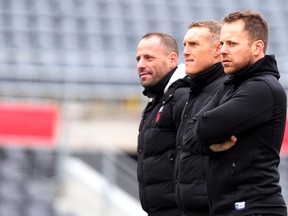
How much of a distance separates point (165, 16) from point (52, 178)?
→ 5.07 metres

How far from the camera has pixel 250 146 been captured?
4.16 m

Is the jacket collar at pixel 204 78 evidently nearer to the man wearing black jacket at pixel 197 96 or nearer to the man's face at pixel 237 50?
the man wearing black jacket at pixel 197 96

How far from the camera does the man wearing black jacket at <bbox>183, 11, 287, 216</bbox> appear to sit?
4.12 meters

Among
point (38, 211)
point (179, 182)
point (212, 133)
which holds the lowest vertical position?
point (38, 211)

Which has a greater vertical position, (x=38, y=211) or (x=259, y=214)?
(x=259, y=214)

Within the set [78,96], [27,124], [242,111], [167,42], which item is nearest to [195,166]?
[242,111]

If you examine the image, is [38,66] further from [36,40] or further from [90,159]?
[90,159]

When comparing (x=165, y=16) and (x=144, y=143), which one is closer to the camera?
(x=144, y=143)

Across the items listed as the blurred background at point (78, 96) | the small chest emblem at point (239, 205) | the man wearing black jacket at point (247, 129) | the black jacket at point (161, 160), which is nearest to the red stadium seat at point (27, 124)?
the blurred background at point (78, 96)

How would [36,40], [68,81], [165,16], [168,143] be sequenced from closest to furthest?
[168,143] < [68,81] < [36,40] < [165,16]

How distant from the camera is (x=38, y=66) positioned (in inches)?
545

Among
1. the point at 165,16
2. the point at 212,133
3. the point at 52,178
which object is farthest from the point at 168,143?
the point at 165,16

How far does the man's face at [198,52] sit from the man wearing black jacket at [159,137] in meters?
0.40

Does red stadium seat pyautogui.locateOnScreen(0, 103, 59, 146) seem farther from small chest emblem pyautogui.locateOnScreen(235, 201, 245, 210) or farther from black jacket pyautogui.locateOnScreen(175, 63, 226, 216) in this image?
small chest emblem pyautogui.locateOnScreen(235, 201, 245, 210)
